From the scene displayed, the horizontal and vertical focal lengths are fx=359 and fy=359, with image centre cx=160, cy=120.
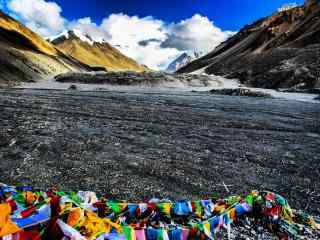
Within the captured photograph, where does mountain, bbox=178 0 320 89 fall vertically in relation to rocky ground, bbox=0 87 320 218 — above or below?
above

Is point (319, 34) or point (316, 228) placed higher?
point (319, 34)

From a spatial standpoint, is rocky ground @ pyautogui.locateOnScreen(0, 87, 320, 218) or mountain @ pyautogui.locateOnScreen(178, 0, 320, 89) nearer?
rocky ground @ pyautogui.locateOnScreen(0, 87, 320, 218)

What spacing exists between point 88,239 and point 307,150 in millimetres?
8169

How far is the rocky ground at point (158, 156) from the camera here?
6584mm

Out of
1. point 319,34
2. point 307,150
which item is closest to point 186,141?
point 307,150

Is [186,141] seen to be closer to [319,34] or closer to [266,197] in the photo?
[266,197]

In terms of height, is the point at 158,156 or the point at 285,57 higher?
the point at 285,57

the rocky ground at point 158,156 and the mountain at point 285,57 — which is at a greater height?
the mountain at point 285,57

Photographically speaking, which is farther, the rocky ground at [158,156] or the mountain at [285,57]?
the mountain at [285,57]

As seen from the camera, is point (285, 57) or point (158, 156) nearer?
point (158, 156)

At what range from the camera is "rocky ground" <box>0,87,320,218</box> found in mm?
6584

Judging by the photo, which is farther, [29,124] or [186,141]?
[29,124]

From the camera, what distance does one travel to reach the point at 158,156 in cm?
859

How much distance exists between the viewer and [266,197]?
17.3ft
